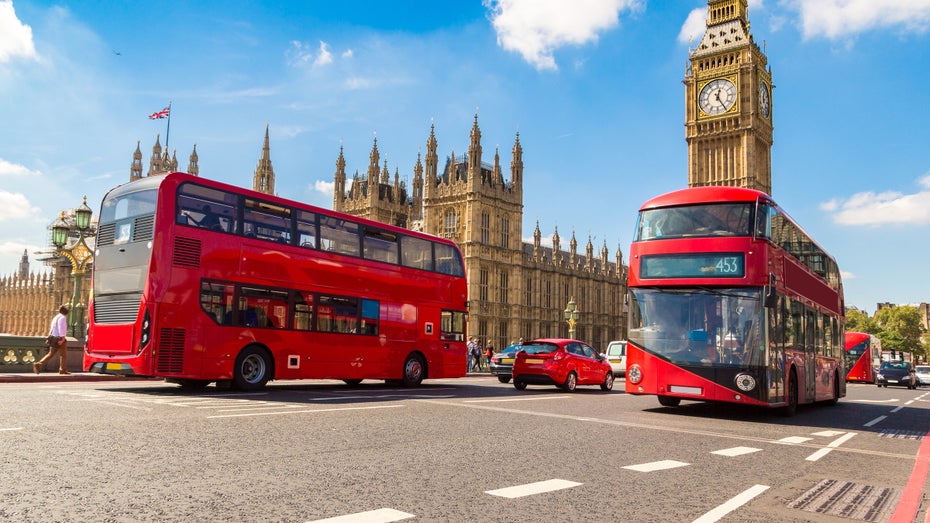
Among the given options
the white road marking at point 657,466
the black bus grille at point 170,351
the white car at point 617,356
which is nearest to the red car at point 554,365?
the black bus grille at point 170,351

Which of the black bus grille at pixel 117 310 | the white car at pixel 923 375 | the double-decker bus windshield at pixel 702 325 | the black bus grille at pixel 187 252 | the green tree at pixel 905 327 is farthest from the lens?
the green tree at pixel 905 327

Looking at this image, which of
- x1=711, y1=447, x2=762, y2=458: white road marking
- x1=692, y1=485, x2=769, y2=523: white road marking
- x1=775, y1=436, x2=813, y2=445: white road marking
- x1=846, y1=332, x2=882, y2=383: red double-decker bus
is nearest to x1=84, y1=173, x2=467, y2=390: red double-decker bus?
x1=711, y1=447, x2=762, y2=458: white road marking

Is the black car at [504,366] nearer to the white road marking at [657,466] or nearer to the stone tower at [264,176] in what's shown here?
the white road marking at [657,466]

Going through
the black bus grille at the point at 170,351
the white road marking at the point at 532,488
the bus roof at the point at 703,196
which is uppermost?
the bus roof at the point at 703,196

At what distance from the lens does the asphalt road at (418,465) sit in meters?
4.47

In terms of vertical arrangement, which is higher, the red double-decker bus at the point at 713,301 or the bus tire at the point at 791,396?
the red double-decker bus at the point at 713,301

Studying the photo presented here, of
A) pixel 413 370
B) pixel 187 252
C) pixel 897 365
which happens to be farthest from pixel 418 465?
pixel 897 365

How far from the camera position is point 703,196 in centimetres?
1239

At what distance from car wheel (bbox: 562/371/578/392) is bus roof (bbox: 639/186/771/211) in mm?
6857

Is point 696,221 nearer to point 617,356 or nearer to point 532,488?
point 532,488

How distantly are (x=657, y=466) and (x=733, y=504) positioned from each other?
4.83ft

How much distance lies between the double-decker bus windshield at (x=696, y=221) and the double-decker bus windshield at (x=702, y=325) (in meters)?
1.02

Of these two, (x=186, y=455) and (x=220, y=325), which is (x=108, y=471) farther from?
(x=220, y=325)

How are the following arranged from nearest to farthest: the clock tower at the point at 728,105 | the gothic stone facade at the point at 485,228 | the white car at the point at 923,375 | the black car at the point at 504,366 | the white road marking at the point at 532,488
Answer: the white road marking at the point at 532,488 → the black car at the point at 504,366 → the white car at the point at 923,375 → the gothic stone facade at the point at 485,228 → the clock tower at the point at 728,105
